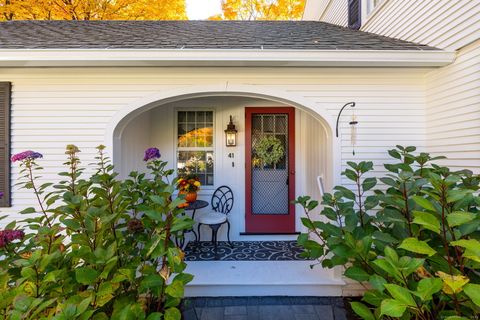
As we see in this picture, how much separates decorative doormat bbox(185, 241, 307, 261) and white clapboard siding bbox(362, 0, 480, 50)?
2.88 metres

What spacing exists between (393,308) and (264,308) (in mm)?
1849

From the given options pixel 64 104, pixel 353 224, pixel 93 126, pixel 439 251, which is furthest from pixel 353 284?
pixel 64 104

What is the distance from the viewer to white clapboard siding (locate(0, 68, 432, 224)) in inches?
109

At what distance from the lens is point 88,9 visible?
7.12 m

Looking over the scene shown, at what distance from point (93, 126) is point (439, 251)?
10.5 ft

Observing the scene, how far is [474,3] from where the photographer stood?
2.13m

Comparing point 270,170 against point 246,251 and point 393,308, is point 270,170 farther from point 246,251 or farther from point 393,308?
point 393,308

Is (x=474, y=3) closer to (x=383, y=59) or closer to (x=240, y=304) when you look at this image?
(x=383, y=59)

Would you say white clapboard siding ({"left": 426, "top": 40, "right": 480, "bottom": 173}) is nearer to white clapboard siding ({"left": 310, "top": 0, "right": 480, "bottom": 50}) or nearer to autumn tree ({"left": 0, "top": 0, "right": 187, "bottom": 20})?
white clapboard siding ({"left": 310, "top": 0, "right": 480, "bottom": 50})

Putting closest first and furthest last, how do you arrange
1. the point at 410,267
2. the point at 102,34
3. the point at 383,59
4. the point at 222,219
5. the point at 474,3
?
1. the point at 410,267
2. the point at 474,3
3. the point at 383,59
4. the point at 102,34
5. the point at 222,219

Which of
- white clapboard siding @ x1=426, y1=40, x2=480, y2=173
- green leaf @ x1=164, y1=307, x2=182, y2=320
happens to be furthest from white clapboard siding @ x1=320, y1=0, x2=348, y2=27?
green leaf @ x1=164, y1=307, x2=182, y2=320

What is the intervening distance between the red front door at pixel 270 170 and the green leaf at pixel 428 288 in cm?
312

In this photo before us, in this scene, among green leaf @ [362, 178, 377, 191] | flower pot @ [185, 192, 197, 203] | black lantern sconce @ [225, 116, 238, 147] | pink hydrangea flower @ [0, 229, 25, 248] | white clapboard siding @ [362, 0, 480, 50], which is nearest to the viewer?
pink hydrangea flower @ [0, 229, 25, 248]

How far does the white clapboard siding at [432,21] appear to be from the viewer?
2.20 metres
